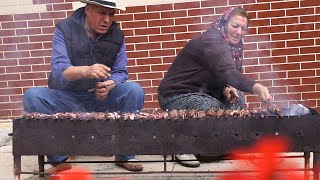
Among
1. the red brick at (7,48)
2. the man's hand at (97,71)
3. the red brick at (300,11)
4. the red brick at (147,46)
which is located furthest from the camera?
the red brick at (7,48)

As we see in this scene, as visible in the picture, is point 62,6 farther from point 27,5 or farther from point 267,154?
point 267,154

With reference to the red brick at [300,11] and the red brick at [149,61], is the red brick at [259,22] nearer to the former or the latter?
the red brick at [300,11]

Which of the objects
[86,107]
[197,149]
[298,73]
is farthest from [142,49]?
[197,149]

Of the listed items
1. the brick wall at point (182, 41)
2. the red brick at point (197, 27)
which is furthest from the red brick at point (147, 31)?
the red brick at point (197, 27)

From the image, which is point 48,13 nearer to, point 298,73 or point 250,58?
point 250,58

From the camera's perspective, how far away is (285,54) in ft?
15.9

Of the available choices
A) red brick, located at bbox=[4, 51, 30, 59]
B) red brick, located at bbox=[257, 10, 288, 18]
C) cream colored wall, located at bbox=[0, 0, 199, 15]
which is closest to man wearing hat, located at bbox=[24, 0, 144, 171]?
cream colored wall, located at bbox=[0, 0, 199, 15]

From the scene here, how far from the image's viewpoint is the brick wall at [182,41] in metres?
4.78

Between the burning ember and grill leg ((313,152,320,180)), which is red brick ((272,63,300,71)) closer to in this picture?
the burning ember

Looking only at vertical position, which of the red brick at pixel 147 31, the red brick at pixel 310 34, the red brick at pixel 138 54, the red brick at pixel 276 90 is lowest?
the red brick at pixel 276 90

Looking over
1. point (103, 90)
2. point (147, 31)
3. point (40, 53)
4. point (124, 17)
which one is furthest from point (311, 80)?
point (40, 53)

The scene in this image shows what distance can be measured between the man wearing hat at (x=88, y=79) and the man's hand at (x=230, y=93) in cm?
75

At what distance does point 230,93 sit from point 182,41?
3.97 ft

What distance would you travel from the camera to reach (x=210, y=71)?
12.5 feet
